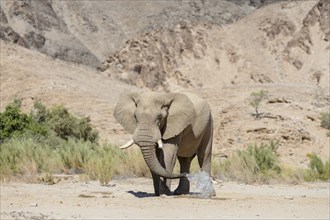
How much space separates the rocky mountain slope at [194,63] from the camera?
91.4ft

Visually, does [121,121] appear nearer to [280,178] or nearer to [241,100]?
[280,178]

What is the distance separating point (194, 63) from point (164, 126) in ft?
184

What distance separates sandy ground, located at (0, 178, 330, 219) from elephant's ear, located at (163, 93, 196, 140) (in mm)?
1031

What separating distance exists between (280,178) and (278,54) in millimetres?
52877

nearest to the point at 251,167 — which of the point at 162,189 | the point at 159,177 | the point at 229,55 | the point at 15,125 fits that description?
the point at 162,189

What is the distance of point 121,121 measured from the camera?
910cm

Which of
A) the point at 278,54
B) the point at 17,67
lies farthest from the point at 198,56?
the point at 17,67

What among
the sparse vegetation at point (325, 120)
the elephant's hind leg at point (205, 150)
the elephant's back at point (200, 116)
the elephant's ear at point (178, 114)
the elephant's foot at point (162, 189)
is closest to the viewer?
the elephant's ear at point (178, 114)

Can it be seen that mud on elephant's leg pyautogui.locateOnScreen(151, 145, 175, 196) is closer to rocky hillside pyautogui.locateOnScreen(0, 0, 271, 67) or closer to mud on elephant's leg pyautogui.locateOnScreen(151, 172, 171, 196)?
mud on elephant's leg pyautogui.locateOnScreen(151, 172, 171, 196)

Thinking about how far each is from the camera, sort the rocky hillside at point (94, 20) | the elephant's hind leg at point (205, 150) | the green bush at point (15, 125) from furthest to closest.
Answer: the rocky hillside at point (94, 20)
the green bush at point (15, 125)
the elephant's hind leg at point (205, 150)

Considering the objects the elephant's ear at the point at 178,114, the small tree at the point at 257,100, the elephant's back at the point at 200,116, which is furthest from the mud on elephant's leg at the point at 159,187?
the small tree at the point at 257,100

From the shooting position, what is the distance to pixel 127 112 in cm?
902

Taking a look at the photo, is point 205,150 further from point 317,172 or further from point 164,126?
point 317,172

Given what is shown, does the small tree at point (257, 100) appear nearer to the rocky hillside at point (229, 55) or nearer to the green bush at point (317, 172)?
the green bush at point (317, 172)
